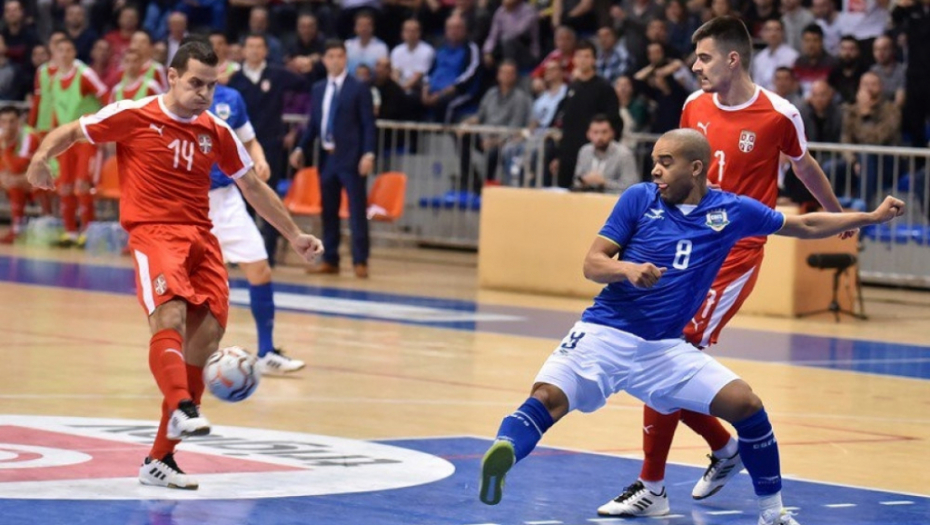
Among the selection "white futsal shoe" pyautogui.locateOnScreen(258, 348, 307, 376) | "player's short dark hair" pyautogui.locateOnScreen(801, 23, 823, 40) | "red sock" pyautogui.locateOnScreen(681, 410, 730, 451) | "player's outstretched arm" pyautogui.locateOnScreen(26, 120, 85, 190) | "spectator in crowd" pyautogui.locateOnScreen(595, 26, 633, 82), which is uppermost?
"player's short dark hair" pyautogui.locateOnScreen(801, 23, 823, 40)

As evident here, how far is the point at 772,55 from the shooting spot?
74.2ft

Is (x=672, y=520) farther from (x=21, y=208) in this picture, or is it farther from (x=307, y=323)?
(x=21, y=208)

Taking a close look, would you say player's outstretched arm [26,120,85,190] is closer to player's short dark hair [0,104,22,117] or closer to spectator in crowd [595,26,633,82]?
spectator in crowd [595,26,633,82]

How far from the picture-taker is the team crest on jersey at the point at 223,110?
13.0 meters

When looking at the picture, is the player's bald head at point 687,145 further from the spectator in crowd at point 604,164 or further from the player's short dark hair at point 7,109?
the player's short dark hair at point 7,109

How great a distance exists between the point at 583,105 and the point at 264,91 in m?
3.74

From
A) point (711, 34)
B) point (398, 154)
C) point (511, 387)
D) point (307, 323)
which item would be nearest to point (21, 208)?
point (398, 154)

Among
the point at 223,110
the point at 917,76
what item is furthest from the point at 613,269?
the point at 917,76

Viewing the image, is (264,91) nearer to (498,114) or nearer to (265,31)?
(498,114)

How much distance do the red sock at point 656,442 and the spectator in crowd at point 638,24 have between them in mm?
15562

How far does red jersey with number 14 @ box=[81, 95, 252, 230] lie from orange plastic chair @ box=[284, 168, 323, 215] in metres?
15.2

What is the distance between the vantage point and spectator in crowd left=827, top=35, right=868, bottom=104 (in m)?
22.0

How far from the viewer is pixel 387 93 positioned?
25.4m

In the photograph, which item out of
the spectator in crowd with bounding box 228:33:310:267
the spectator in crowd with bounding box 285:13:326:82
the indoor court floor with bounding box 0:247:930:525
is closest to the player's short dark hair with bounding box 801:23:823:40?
the indoor court floor with bounding box 0:247:930:525
